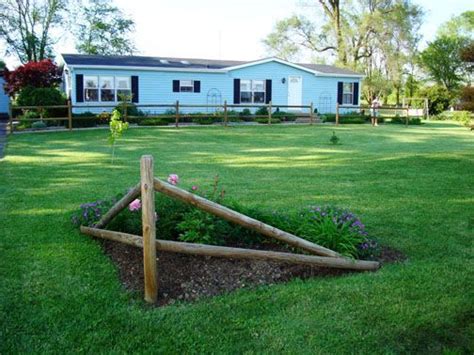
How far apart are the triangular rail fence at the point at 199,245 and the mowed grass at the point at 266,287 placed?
0.53ft

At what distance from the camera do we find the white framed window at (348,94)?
28647mm

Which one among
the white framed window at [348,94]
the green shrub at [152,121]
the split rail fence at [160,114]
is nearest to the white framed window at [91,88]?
the split rail fence at [160,114]

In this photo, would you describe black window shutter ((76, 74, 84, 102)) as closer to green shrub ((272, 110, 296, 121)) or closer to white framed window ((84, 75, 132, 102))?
white framed window ((84, 75, 132, 102))

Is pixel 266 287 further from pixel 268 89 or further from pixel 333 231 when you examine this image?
pixel 268 89

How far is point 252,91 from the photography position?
25922mm

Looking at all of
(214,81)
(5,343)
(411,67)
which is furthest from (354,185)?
(411,67)

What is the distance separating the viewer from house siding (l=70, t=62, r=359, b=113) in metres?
23.3

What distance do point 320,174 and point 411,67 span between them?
130ft

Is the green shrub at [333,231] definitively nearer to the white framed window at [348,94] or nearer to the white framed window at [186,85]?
the white framed window at [186,85]

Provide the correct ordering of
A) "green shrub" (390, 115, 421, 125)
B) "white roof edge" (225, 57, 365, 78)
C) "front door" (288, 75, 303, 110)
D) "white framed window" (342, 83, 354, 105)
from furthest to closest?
"white framed window" (342, 83, 354, 105) → "front door" (288, 75, 303, 110) → "green shrub" (390, 115, 421, 125) → "white roof edge" (225, 57, 365, 78)

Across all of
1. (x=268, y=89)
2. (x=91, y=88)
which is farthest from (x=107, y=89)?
(x=268, y=89)

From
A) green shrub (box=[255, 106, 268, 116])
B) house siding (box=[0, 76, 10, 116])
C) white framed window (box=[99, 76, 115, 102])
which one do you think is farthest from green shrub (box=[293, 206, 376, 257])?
house siding (box=[0, 76, 10, 116])

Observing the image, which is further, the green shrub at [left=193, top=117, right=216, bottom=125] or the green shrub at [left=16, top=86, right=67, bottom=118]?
the green shrub at [left=193, top=117, right=216, bottom=125]

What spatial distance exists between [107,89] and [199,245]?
65.1 ft
